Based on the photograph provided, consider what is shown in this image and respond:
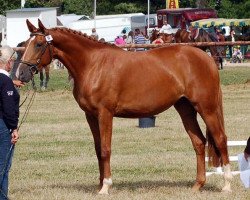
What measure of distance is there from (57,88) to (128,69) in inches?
671

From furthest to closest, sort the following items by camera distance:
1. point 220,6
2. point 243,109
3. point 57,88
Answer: point 220,6
point 57,88
point 243,109

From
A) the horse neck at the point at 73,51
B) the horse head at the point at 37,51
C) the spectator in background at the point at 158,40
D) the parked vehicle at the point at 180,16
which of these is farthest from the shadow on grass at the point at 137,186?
the parked vehicle at the point at 180,16

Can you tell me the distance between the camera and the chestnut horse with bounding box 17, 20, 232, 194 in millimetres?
11227

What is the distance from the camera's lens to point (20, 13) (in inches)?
2099

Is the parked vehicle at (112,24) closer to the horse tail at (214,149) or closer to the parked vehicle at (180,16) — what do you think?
the parked vehicle at (180,16)

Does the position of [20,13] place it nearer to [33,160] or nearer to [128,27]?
[128,27]

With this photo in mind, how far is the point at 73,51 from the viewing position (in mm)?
11461

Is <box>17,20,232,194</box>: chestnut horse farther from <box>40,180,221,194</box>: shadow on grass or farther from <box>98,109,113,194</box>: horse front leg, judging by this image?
<box>40,180,221,194</box>: shadow on grass

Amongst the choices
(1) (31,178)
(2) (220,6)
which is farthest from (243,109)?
(2) (220,6)

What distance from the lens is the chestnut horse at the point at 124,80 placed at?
1123cm

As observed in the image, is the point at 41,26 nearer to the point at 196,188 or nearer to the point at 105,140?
the point at 105,140

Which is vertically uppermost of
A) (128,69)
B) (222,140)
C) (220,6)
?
(128,69)

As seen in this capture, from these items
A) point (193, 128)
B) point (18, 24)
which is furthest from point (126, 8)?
point (193, 128)

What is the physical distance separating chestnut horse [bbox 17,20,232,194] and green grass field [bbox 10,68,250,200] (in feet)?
Result: 1.45
